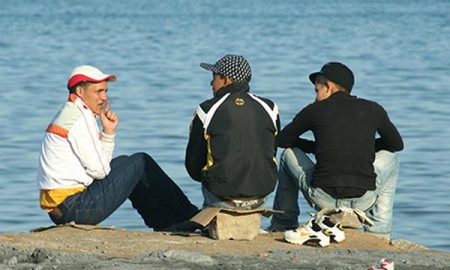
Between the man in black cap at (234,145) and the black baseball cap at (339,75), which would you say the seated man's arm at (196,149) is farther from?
the black baseball cap at (339,75)

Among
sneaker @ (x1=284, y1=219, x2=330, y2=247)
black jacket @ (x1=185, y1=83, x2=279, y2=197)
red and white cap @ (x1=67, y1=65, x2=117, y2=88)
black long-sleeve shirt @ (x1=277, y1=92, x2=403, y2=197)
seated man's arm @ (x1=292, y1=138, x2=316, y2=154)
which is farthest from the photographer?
seated man's arm @ (x1=292, y1=138, x2=316, y2=154)

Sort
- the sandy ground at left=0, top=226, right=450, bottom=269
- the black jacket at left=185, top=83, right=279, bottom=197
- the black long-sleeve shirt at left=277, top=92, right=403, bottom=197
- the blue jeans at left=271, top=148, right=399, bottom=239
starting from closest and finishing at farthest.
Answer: the sandy ground at left=0, top=226, right=450, bottom=269, the black jacket at left=185, top=83, right=279, bottom=197, the black long-sleeve shirt at left=277, top=92, right=403, bottom=197, the blue jeans at left=271, top=148, right=399, bottom=239

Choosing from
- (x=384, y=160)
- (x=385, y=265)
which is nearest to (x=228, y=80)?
(x=384, y=160)

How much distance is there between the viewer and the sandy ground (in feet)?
30.2

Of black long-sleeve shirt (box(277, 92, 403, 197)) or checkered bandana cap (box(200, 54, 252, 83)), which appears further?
black long-sleeve shirt (box(277, 92, 403, 197))

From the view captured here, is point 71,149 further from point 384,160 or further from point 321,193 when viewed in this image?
point 384,160

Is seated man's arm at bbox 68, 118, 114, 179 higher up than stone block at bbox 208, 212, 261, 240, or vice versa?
seated man's arm at bbox 68, 118, 114, 179

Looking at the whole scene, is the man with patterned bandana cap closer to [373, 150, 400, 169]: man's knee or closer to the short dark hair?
the short dark hair

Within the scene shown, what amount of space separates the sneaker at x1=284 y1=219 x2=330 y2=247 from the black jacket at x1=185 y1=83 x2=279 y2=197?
1.38 ft

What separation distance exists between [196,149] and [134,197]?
878 mm

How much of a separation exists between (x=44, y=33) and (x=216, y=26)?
20.9ft

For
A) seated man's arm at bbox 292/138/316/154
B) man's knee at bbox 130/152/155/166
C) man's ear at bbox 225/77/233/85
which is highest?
man's ear at bbox 225/77/233/85

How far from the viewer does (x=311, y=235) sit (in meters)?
10.1

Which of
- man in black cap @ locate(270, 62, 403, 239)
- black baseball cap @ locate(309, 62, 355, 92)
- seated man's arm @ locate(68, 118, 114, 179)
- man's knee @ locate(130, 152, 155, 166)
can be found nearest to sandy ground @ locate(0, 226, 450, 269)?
man in black cap @ locate(270, 62, 403, 239)
